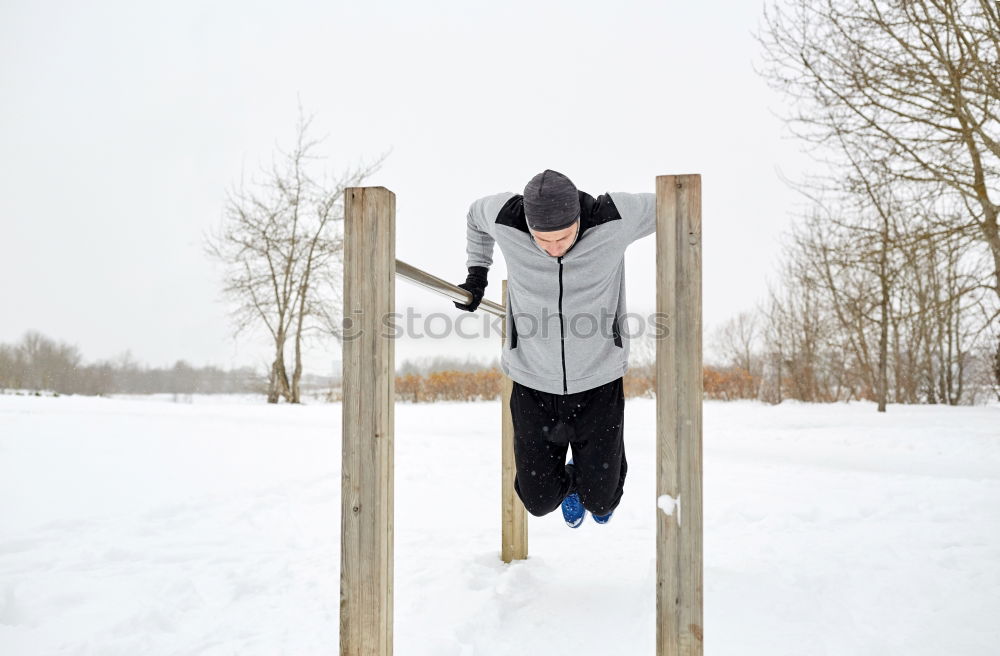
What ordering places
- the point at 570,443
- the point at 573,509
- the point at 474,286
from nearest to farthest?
the point at 474,286 → the point at 570,443 → the point at 573,509

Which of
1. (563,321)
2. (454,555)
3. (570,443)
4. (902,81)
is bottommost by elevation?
(454,555)

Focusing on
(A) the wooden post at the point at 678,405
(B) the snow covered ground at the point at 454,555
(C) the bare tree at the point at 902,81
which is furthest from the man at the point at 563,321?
(C) the bare tree at the point at 902,81

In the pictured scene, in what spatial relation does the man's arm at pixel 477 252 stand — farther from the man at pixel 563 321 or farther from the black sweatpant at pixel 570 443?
the black sweatpant at pixel 570 443

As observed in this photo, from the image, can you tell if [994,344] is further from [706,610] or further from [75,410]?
[75,410]

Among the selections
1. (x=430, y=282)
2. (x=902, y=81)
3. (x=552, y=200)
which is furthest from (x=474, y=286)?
(x=902, y=81)

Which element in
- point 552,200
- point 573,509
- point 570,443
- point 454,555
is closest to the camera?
point 552,200

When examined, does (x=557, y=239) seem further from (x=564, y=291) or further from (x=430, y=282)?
(x=430, y=282)

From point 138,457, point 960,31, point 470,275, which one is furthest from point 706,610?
point 960,31

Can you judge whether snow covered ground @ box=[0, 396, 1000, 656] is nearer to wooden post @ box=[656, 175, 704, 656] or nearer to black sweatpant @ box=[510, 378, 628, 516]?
black sweatpant @ box=[510, 378, 628, 516]

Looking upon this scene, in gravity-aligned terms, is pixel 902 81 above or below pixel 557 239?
above

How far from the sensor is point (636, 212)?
4.78 ft

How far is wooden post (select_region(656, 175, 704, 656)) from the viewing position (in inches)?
50.0

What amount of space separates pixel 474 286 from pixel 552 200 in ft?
1.40

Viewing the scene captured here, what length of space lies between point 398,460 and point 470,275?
340cm
